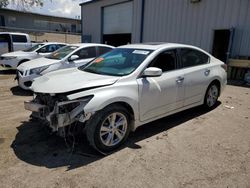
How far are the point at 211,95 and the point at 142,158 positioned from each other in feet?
9.43

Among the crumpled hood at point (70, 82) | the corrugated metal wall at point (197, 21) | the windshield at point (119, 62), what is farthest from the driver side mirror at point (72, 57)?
the corrugated metal wall at point (197, 21)

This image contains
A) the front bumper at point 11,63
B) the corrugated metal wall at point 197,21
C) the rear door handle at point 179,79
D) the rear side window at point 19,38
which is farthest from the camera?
the rear side window at point 19,38

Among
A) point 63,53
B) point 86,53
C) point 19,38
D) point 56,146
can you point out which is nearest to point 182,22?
point 86,53

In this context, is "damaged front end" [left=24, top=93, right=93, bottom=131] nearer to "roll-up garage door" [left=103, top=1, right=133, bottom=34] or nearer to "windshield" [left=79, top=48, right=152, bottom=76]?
"windshield" [left=79, top=48, right=152, bottom=76]

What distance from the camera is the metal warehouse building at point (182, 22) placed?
34.3 feet

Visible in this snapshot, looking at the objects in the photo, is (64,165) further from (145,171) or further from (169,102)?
(169,102)

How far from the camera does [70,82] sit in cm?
345

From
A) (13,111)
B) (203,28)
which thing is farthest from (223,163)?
(203,28)

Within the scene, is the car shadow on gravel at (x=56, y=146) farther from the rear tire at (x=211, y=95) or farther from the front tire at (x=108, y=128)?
the rear tire at (x=211, y=95)

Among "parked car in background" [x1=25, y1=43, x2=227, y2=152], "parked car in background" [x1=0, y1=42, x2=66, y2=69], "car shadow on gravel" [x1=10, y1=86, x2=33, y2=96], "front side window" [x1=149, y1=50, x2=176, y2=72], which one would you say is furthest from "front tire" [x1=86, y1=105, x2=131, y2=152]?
"parked car in background" [x1=0, y1=42, x2=66, y2=69]

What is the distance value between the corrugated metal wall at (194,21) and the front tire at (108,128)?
9057 millimetres

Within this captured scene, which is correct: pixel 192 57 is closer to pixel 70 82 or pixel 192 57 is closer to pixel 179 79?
pixel 179 79

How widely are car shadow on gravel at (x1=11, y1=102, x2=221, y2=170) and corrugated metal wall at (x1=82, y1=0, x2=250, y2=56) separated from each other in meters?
7.94

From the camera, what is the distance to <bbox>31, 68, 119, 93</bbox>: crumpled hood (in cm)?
325
